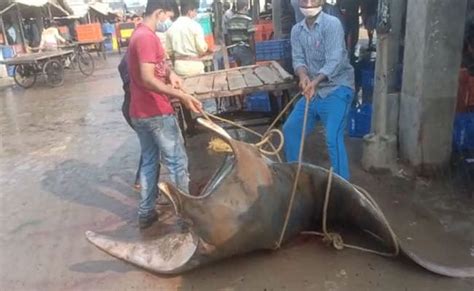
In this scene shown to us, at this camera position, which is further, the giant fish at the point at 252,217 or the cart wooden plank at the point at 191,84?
the cart wooden plank at the point at 191,84

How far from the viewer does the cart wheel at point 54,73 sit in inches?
545

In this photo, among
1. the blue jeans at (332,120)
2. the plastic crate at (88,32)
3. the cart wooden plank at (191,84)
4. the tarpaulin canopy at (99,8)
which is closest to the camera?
the blue jeans at (332,120)

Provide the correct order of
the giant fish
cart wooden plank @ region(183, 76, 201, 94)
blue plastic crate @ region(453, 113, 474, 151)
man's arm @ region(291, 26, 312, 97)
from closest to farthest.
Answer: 1. the giant fish
2. man's arm @ region(291, 26, 312, 97)
3. blue plastic crate @ region(453, 113, 474, 151)
4. cart wooden plank @ region(183, 76, 201, 94)

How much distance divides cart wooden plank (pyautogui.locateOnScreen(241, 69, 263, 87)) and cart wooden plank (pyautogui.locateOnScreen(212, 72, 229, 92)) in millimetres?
240

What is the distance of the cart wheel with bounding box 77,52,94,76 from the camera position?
16562 mm

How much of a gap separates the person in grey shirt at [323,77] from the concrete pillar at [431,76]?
1028mm

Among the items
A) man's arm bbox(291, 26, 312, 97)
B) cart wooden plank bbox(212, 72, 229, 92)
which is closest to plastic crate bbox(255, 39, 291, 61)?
cart wooden plank bbox(212, 72, 229, 92)

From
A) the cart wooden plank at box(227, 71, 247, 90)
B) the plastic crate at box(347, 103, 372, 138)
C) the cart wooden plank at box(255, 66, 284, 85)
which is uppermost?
the cart wooden plank at box(255, 66, 284, 85)

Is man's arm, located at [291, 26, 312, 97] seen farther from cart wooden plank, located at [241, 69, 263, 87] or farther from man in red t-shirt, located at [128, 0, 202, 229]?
man in red t-shirt, located at [128, 0, 202, 229]

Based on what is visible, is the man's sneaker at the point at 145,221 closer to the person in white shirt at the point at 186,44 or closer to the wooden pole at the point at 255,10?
the person in white shirt at the point at 186,44

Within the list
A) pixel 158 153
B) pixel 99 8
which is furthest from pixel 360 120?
pixel 99 8

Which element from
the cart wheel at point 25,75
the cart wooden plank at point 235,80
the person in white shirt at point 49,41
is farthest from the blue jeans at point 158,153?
the person in white shirt at point 49,41

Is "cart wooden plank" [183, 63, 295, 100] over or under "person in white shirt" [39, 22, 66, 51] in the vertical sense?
under

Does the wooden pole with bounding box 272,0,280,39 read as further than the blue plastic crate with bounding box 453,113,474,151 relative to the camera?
Yes
